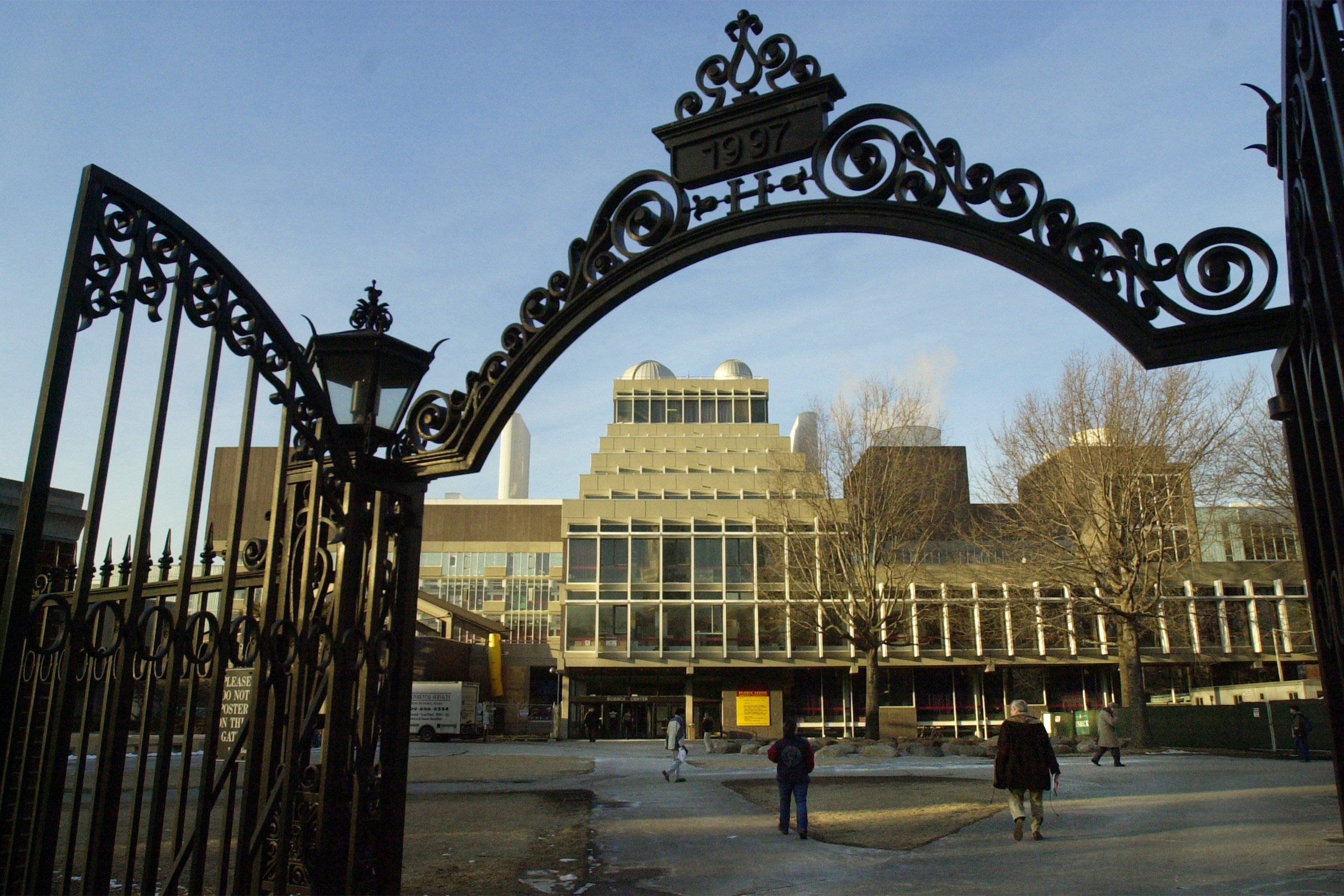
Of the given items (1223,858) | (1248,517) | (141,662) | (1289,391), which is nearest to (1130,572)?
(1248,517)

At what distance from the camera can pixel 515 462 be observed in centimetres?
13075

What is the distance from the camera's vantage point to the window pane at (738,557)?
157ft

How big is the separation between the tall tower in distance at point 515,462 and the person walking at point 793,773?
117018mm

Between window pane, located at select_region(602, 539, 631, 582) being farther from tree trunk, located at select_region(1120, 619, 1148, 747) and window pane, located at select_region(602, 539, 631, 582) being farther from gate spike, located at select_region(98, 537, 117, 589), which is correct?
gate spike, located at select_region(98, 537, 117, 589)

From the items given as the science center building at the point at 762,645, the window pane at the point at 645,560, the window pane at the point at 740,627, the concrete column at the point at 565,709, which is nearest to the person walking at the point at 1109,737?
the science center building at the point at 762,645

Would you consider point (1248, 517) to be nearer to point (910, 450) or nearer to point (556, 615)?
point (910, 450)

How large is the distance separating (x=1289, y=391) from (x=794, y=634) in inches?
1649

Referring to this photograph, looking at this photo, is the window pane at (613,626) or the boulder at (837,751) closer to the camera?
the boulder at (837,751)

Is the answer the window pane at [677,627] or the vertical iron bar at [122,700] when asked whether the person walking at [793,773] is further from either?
the window pane at [677,627]

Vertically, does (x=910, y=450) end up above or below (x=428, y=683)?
above

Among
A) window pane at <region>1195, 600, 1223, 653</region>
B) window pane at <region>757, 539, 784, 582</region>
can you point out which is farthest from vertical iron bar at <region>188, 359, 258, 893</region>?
window pane at <region>1195, 600, 1223, 653</region>

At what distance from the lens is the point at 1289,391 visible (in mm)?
3822

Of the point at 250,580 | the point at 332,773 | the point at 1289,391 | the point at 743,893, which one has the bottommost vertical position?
the point at 743,893

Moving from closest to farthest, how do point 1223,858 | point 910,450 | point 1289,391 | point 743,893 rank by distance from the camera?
1. point 1289,391
2. point 743,893
3. point 1223,858
4. point 910,450
